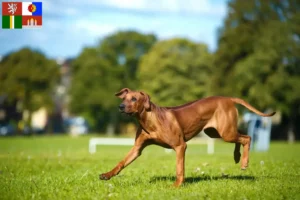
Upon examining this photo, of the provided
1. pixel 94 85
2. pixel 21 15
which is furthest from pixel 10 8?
pixel 94 85

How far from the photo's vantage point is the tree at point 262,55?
168ft

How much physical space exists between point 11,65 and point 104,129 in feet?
67.4

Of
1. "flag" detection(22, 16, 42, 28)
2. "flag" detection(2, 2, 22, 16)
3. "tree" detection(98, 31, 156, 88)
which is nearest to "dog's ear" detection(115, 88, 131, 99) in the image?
"flag" detection(22, 16, 42, 28)

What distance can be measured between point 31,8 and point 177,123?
5524 mm

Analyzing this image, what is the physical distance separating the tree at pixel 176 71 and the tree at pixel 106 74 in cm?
578

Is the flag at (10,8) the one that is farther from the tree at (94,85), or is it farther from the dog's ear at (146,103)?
the tree at (94,85)

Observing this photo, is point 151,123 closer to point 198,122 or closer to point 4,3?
point 198,122

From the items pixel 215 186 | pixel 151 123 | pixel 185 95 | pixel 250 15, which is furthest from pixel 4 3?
pixel 185 95

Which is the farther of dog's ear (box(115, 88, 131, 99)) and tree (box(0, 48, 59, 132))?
tree (box(0, 48, 59, 132))

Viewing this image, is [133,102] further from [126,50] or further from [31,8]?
[126,50]

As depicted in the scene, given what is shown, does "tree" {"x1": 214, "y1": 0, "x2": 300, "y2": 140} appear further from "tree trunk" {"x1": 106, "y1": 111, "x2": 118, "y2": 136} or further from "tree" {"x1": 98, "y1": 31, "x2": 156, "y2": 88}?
"tree trunk" {"x1": 106, "y1": 111, "x2": 118, "y2": 136}

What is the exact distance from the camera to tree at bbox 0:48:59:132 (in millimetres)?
75562

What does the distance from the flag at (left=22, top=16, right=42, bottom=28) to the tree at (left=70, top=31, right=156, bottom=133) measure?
64770 millimetres

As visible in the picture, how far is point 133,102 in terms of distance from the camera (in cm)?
904
